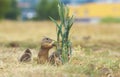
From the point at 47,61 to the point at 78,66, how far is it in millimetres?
736

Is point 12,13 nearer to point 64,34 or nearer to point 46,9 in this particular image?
point 46,9

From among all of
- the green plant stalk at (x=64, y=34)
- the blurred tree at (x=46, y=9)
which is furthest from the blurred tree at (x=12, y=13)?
the green plant stalk at (x=64, y=34)

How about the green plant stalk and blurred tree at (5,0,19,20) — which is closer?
the green plant stalk

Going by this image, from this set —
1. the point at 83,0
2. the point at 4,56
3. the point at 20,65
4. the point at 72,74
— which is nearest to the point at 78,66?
the point at 72,74

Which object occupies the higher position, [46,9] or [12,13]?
[46,9]

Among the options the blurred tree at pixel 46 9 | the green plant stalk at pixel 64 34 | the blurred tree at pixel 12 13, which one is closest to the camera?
the green plant stalk at pixel 64 34

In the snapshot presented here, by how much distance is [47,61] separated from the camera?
7.95 m

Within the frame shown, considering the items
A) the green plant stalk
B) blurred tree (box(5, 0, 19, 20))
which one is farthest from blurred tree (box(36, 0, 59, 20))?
the green plant stalk

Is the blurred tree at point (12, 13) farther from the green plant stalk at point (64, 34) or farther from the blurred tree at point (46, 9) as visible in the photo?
the green plant stalk at point (64, 34)

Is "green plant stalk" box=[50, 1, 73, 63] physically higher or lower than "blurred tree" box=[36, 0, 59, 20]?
higher

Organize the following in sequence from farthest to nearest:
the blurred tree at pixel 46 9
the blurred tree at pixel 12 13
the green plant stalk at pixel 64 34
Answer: the blurred tree at pixel 12 13, the blurred tree at pixel 46 9, the green plant stalk at pixel 64 34

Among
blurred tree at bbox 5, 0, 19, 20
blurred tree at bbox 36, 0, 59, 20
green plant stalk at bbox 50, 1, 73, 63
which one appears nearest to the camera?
green plant stalk at bbox 50, 1, 73, 63

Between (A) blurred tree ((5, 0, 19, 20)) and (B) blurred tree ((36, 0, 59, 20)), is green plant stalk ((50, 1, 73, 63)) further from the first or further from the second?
(A) blurred tree ((5, 0, 19, 20))

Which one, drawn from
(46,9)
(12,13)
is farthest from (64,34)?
(12,13)
